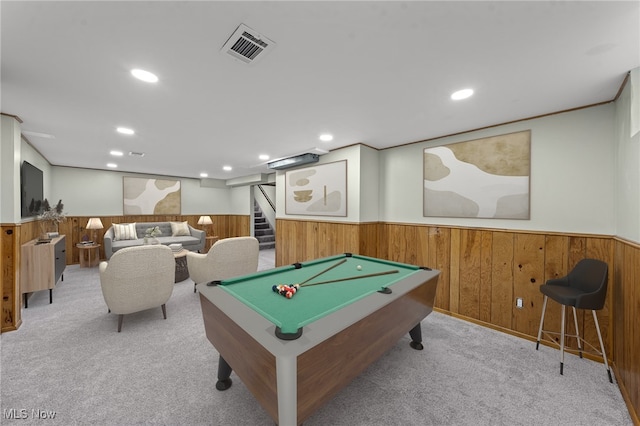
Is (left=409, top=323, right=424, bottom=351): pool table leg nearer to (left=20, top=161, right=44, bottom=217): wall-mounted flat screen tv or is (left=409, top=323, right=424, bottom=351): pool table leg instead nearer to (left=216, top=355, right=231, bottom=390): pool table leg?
(left=216, top=355, right=231, bottom=390): pool table leg

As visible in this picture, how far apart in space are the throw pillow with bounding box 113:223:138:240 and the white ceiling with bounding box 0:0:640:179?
3.38 meters

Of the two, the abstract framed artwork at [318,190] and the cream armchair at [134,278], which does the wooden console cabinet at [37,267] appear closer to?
the cream armchair at [134,278]

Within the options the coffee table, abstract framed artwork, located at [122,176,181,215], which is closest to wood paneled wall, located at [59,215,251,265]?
abstract framed artwork, located at [122,176,181,215]

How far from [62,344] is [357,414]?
2878 millimetres

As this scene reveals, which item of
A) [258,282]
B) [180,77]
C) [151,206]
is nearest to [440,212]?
[258,282]

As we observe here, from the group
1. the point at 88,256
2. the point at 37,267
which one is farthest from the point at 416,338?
the point at 88,256

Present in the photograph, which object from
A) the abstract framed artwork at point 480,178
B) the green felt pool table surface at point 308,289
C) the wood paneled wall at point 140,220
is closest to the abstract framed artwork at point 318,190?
the abstract framed artwork at point 480,178

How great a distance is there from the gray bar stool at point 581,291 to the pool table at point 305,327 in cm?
102

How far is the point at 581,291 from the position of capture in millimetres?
2219

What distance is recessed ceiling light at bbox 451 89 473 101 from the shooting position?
214 centimetres

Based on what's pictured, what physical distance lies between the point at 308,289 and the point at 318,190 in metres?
2.75

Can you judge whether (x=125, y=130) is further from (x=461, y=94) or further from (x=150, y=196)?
(x=150, y=196)

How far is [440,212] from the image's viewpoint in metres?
3.44

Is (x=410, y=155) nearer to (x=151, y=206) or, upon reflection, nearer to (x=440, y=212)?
(x=440, y=212)
